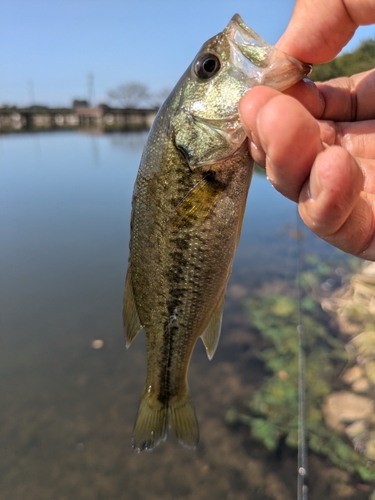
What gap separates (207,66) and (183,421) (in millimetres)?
1804

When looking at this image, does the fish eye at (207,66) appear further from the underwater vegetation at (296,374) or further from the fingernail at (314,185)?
the underwater vegetation at (296,374)

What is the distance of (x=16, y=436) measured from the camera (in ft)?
12.9

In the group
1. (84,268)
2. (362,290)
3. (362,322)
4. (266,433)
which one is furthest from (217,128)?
(84,268)

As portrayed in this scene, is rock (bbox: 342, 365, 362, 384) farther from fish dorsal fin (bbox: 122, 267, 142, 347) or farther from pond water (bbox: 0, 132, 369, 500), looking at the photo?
fish dorsal fin (bbox: 122, 267, 142, 347)

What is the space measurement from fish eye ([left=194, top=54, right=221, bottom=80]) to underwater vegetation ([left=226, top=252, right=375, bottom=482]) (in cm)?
351

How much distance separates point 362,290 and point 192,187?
5.03m

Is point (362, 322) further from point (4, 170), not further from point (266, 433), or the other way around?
point (4, 170)

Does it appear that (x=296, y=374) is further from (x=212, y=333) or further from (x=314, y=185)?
(x=314, y=185)

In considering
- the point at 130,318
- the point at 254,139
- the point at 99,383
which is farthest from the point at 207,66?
the point at 99,383

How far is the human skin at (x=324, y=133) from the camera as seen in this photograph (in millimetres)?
1141

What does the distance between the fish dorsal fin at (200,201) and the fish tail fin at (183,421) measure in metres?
1.08

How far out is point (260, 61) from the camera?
4.68 ft

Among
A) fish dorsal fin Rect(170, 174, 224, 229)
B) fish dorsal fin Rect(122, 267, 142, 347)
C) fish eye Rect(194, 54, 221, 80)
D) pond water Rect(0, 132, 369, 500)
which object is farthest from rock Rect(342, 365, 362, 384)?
fish eye Rect(194, 54, 221, 80)

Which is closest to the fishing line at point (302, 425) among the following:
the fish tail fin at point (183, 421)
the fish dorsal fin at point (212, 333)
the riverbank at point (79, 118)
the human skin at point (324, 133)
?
the fish tail fin at point (183, 421)
